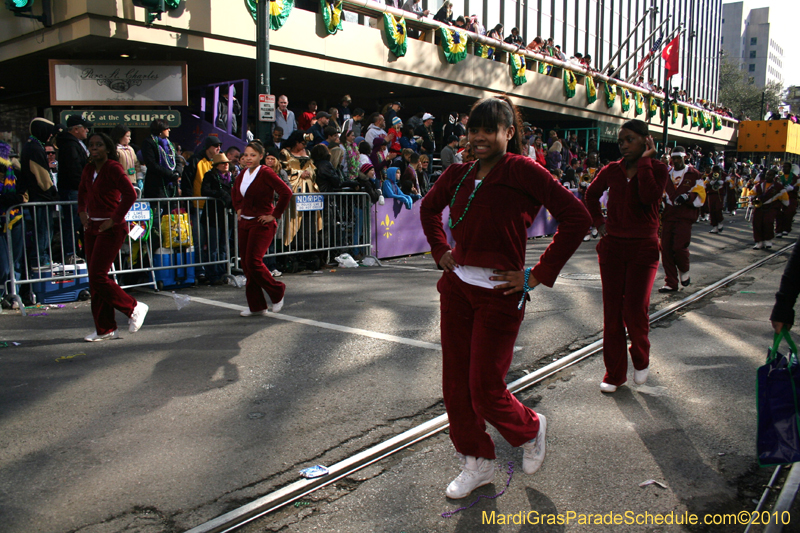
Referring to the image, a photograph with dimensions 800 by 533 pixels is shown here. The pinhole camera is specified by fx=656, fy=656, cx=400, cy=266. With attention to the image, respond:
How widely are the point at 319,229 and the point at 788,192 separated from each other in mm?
12058

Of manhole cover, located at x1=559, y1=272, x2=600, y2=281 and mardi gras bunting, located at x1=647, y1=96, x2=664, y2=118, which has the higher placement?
mardi gras bunting, located at x1=647, y1=96, x2=664, y2=118

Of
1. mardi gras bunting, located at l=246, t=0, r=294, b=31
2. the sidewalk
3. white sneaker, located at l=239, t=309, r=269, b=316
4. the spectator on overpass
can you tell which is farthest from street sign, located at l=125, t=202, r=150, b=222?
mardi gras bunting, located at l=246, t=0, r=294, b=31

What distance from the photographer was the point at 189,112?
1680 cm

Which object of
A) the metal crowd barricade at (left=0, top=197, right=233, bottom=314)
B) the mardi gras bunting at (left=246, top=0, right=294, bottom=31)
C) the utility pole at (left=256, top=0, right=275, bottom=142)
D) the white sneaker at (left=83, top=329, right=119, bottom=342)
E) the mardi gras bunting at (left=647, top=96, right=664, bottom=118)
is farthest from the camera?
the mardi gras bunting at (left=647, top=96, right=664, bottom=118)

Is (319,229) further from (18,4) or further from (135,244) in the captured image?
(18,4)

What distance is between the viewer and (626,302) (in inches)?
191

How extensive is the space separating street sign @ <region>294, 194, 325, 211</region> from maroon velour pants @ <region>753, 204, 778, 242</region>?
1061cm

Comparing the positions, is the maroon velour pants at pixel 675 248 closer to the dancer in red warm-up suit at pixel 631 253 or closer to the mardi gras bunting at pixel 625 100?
the dancer in red warm-up suit at pixel 631 253

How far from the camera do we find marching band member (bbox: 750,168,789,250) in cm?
1516

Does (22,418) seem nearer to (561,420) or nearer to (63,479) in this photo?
(63,479)

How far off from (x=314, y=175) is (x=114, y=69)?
5723mm

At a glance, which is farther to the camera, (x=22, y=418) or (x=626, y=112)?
(x=626, y=112)

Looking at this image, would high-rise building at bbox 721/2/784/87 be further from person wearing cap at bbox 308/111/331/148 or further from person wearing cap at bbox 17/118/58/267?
person wearing cap at bbox 17/118/58/267

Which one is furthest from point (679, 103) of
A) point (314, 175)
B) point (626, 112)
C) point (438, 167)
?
point (314, 175)
